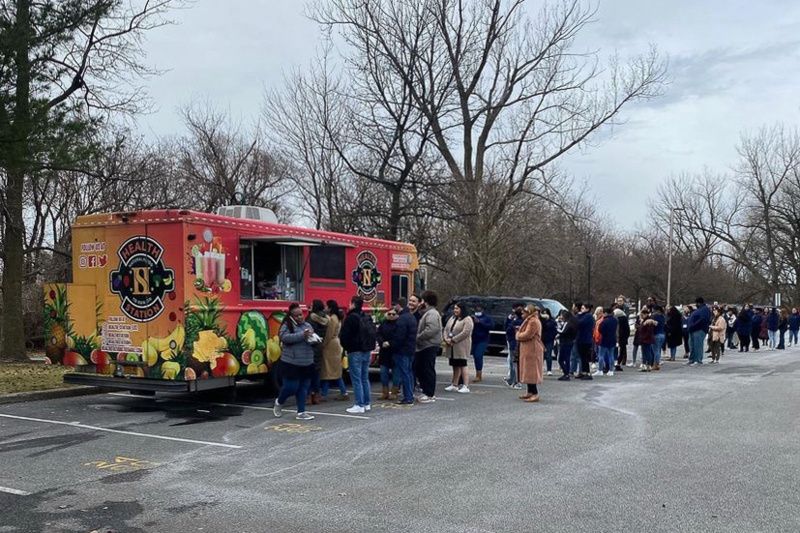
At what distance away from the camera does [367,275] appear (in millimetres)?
14758

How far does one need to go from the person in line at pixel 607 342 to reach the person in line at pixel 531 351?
17.0ft

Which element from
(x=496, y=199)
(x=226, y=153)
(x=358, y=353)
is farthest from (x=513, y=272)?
(x=358, y=353)

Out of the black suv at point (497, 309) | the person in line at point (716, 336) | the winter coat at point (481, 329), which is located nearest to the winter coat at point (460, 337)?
the winter coat at point (481, 329)

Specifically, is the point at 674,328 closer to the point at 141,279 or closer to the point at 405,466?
the point at 141,279

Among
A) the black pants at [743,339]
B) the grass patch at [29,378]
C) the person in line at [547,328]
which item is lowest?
the black pants at [743,339]

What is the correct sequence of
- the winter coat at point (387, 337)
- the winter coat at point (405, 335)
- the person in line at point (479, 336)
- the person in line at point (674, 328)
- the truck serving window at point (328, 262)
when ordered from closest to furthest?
the winter coat at point (405, 335) → the winter coat at point (387, 337) → the truck serving window at point (328, 262) → the person in line at point (479, 336) → the person in line at point (674, 328)

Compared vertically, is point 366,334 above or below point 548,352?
above

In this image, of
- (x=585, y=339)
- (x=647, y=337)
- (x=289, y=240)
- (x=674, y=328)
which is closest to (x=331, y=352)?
(x=289, y=240)

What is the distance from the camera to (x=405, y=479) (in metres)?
6.86

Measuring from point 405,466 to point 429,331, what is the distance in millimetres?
4879

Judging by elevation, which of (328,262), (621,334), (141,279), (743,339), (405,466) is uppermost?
(328,262)

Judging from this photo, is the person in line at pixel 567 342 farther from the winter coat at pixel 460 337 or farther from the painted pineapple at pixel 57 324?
the painted pineapple at pixel 57 324

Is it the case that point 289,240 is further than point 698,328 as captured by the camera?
No

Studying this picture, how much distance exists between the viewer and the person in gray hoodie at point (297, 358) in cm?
1025
